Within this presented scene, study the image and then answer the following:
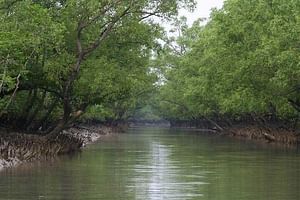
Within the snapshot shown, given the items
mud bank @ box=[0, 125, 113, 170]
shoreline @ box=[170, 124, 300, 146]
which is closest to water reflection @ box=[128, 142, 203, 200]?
mud bank @ box=[0, 125, 113, 170]

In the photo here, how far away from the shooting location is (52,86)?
34.6m

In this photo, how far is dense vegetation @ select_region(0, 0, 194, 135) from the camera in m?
29.9

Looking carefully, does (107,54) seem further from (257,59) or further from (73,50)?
(257,59)

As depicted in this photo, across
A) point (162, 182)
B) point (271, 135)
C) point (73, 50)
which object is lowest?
point (162, 182)

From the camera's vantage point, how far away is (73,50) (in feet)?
117

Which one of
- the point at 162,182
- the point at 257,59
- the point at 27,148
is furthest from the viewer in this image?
the point at 257,59

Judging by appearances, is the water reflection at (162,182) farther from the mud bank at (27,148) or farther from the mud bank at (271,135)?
the mud bank at (271,135)

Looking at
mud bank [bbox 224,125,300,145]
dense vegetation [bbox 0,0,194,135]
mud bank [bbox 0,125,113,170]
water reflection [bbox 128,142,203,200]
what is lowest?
water reflection [bbox 128,142,203,200]

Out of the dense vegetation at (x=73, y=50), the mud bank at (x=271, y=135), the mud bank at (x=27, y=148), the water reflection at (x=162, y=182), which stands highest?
the dense vegetation at (x=73, y=50)

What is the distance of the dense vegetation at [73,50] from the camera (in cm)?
2986

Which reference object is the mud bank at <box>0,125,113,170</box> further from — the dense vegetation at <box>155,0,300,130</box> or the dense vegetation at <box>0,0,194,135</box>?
the dense vegetation at <box>155,0,300,130</box>

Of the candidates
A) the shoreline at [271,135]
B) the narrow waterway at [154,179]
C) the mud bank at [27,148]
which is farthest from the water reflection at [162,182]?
the shoreline at [271,135]

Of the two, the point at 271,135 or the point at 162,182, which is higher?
the point at 271,135

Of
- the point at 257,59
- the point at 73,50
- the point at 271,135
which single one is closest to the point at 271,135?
the point at 271,135
